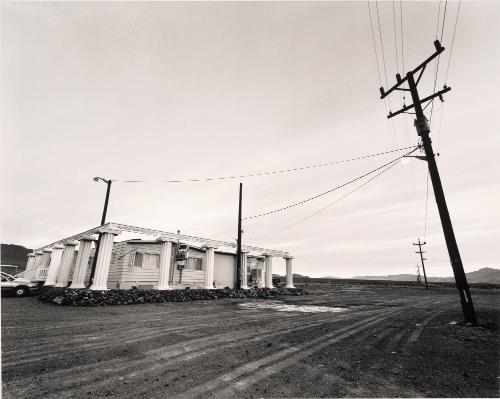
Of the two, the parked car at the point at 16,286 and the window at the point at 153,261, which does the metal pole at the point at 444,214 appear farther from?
the parked car at the point at 16,286

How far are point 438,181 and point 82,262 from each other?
23839 millimetres

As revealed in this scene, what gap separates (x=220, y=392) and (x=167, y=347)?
2826mm

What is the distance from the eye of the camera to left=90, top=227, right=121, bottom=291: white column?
58.4 ft

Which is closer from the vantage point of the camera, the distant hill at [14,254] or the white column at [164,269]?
the white column at [164,269]

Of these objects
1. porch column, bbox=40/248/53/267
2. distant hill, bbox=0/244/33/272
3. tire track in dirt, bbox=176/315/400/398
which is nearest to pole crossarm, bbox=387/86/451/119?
tire track in dirt, bbox=176/315/400/398

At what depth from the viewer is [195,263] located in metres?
28.0

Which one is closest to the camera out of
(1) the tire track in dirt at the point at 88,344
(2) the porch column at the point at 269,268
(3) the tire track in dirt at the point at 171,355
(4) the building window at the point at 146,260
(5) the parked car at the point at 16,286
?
(3) the tire track in dirt at the point at 171,355

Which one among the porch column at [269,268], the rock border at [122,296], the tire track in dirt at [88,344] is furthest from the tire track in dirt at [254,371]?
the porch column at [269,268]

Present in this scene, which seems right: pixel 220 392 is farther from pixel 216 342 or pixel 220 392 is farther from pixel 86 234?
pixel 86 234

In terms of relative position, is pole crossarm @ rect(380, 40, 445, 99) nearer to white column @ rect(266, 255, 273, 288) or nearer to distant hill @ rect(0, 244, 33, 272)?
white column @ rect(266, 255, 273, 288)

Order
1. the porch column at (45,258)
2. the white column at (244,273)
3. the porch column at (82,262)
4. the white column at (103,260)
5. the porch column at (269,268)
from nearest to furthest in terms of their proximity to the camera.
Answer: the white column at (103,260) < the porch column at (82,262) < the white column at (244,273) < the porch column at (45,258) < the porch column at (269,268)

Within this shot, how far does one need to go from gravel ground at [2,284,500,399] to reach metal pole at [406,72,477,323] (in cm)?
103

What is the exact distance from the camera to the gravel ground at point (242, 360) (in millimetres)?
4227

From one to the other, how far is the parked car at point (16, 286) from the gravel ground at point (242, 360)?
12.9m
